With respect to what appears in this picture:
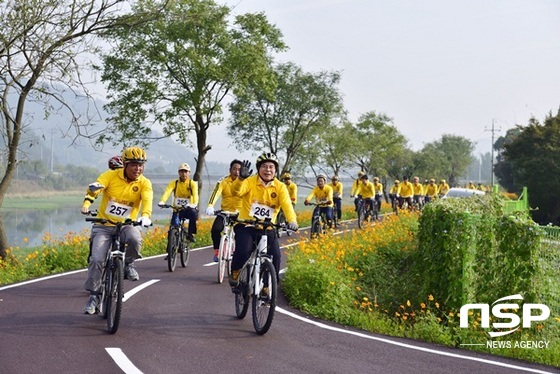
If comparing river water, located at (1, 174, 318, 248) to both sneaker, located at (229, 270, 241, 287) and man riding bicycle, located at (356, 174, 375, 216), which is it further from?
sneaker, located at (229, 270, 241, 287)

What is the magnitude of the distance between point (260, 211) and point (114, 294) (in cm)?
214

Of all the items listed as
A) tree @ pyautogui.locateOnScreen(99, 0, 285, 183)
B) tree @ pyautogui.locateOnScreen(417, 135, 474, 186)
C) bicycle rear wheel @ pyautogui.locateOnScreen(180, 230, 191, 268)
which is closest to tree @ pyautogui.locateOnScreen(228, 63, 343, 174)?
tree @ pyautogui.locateOnScreen(99, 0, 285, 183)

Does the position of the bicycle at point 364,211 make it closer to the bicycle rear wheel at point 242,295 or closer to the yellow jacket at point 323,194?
the yellow jacket at point 323,194

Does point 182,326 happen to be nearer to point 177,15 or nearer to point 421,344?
point 421,344

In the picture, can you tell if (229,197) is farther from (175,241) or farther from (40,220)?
(40,220)

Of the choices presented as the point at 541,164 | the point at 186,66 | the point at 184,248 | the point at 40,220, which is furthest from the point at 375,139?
the point at 40,220

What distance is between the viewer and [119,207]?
30.8ft

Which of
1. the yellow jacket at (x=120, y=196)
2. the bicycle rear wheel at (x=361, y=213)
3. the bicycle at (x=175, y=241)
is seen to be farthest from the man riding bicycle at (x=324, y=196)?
the yellow jacket at (x=120, y=196)

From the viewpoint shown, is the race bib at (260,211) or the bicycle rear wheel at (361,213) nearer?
the race bib at (260,211)

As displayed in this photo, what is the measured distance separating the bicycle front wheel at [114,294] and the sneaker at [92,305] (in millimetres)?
660

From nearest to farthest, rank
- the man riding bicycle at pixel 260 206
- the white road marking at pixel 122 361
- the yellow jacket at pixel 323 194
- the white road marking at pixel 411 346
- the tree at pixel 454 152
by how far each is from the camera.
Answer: the white road marking at pixel 122 361 < the white road marking at pixel 411 346 < the man riding bicycle at pixel 260 206 < the yellow jacket at pixel 323 194 < the tree at pixel 454 152

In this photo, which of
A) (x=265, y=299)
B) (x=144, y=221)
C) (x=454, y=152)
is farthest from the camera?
(x=454, y=152)

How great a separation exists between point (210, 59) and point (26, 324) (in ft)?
86.5

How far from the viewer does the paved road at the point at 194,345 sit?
7414 millimetres
